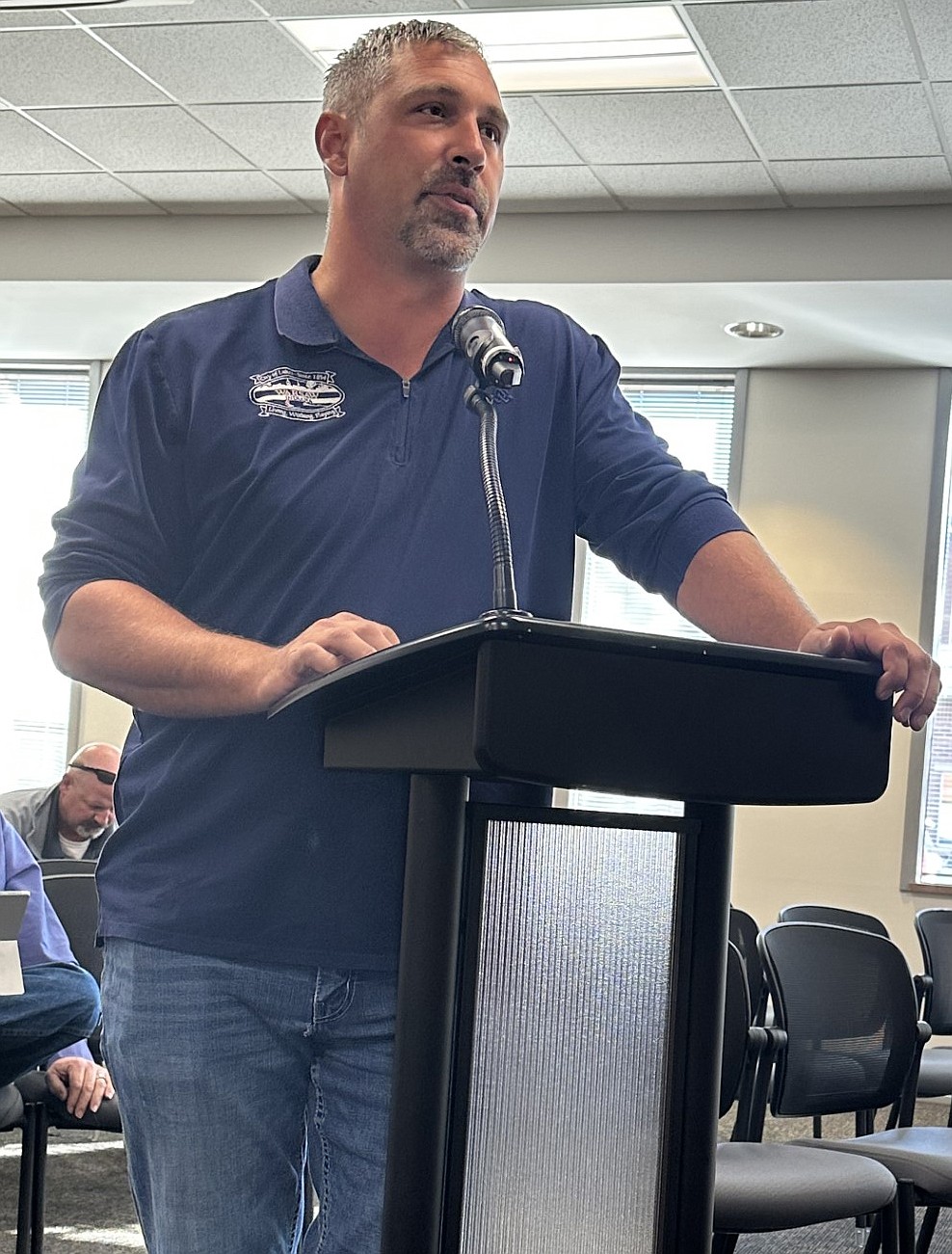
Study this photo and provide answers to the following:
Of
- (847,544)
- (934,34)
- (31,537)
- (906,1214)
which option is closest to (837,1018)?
(906,1214)

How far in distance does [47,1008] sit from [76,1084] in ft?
0.94

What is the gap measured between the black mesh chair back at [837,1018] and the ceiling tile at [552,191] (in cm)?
354

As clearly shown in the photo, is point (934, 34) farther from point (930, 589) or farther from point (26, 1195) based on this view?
point (26, 1195)

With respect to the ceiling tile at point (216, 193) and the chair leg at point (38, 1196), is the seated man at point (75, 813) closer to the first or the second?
the chair leg at point (38, 1196)

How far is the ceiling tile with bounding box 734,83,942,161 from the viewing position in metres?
5.30

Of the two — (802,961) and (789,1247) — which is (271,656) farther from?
(789,1247)

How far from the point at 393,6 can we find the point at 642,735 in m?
4.53

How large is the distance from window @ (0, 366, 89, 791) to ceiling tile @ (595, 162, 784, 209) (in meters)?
3.58

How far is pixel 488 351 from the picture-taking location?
45.7 inches

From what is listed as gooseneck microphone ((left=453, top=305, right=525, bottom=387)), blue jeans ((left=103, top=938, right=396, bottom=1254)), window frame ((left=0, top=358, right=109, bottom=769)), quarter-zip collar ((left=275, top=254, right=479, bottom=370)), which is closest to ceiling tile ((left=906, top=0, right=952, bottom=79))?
quarter-zip collar ((left=275, top=254, right=479, bottom=370))

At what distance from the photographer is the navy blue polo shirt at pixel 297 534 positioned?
50.5 inches

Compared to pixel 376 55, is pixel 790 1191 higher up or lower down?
lower down

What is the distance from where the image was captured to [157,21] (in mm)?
5113

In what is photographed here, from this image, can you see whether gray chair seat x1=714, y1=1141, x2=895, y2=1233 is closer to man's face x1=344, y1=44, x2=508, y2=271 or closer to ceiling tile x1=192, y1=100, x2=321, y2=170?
man's face x1=344, y1=44, x2=508, y2=271
